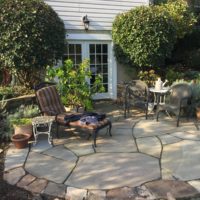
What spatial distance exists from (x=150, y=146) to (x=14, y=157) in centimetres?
247

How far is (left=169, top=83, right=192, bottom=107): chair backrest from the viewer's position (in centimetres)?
735

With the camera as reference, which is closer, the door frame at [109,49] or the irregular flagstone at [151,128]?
the irregular flagstone at [151,128]

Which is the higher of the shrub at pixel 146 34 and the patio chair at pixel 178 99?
the shrub at pixel 146 34

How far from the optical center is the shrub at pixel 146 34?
8.95 meters

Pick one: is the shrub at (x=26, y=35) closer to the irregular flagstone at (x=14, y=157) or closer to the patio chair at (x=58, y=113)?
the patio chair at (x=58, y=113)

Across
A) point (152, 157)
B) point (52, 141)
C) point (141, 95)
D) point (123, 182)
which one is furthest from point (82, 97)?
point (123, 182)

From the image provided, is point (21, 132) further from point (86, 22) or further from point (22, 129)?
point (86, 22)

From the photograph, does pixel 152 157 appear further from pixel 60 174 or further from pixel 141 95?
pixel 141 95

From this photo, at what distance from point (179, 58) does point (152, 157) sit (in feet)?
25.6

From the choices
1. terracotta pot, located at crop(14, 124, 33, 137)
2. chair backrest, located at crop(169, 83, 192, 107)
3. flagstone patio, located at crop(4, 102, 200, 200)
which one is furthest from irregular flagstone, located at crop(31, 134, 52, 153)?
chair backrest, located at crop(169, 83, 192, 107)

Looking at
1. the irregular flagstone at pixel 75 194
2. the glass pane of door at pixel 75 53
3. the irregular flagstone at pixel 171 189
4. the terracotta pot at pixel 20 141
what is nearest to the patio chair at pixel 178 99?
the irregular flagstone at pixel 171 189

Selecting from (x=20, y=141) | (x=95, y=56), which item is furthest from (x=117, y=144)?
(x=95, y=56)

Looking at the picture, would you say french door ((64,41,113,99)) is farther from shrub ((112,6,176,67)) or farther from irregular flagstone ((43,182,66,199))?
irregular flagstone ((43,182,66,199))

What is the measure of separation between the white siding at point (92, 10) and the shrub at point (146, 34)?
0.69 metres
